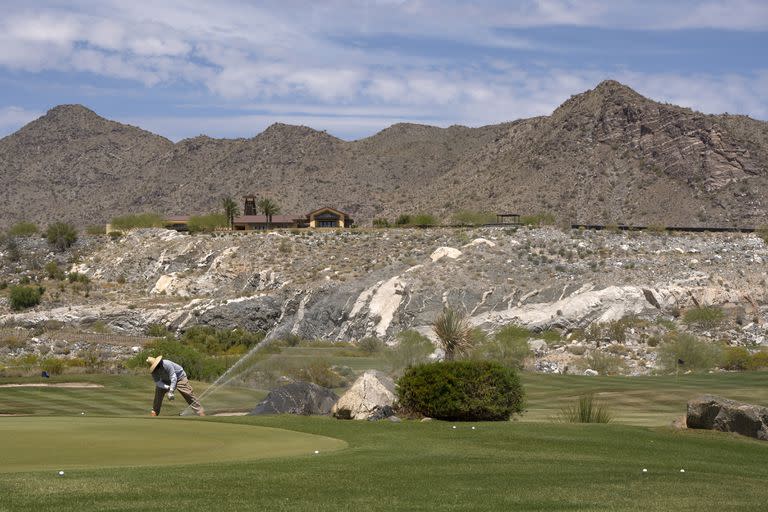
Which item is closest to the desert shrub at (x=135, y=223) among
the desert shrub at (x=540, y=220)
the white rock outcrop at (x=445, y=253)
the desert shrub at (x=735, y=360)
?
the desert shrub at (x=540, y=220)

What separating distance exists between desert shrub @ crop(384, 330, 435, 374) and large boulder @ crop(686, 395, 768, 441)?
2575 centimetres

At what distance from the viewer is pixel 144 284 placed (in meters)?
94.5

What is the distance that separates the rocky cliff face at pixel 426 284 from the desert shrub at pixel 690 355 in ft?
12.1

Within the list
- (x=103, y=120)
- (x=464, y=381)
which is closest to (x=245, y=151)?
(x=103, y=120)

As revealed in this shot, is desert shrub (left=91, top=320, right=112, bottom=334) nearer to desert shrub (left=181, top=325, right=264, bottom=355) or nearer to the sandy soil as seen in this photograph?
desert shrub (left=181, top=325, right=264, bottom=355)

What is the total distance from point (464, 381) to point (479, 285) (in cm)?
5512

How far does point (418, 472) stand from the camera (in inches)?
608

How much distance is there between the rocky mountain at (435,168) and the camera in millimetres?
120188

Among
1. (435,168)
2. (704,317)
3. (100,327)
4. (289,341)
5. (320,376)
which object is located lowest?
(100,327)

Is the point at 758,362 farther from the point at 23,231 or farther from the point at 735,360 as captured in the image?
the point at 23,231

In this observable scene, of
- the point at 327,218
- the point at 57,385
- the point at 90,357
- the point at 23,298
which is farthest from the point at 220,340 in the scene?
the point at 327,218

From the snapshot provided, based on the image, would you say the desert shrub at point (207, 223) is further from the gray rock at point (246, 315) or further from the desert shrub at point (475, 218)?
the gray rock at point (246, 315)

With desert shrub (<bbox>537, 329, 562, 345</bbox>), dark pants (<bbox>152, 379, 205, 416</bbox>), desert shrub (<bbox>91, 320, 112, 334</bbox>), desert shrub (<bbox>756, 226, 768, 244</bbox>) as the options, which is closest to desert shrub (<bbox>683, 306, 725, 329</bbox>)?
desert shrub (<bbox>537, 329, 562, 345</bbox>)

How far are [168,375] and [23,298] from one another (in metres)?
68.0
